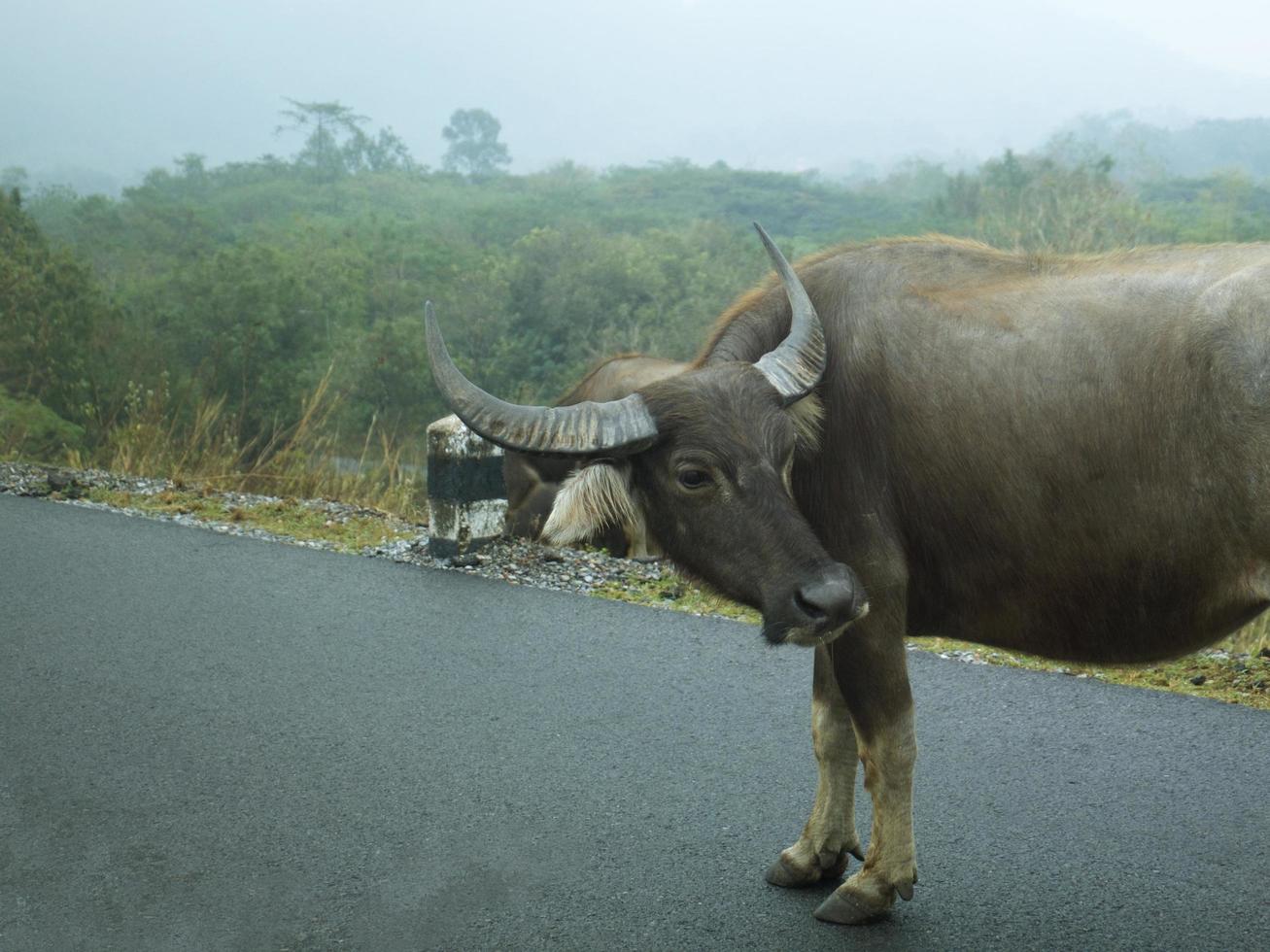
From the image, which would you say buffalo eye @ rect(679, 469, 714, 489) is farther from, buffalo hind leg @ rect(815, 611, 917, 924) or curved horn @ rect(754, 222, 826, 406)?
buffalo hind leg @ rect(815, 611, 917, 924)

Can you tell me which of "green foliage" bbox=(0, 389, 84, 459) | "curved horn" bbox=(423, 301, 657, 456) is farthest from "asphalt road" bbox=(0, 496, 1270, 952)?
"green foliage" bbox=(0, 389, 84, 459)

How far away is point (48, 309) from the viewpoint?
2039cm

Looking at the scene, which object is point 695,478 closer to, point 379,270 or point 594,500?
point 594,500

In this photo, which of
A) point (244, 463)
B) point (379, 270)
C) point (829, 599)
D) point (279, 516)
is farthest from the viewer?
point (379, 270)

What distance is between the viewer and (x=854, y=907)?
392 centimetres

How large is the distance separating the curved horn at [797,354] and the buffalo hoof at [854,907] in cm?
160

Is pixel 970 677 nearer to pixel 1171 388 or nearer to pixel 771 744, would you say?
pixel 771 744

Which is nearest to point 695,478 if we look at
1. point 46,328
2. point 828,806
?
point 828,806

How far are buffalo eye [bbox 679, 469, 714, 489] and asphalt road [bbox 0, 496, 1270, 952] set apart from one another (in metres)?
1.39

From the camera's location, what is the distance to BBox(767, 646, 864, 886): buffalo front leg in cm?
416

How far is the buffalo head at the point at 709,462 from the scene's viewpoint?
3.57 m

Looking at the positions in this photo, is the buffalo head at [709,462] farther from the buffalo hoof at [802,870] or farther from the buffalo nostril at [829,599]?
the buffalo hoof at [802,870]

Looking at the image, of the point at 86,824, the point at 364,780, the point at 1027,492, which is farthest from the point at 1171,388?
the point at 86,824

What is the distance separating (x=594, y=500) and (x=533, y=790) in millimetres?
1558
